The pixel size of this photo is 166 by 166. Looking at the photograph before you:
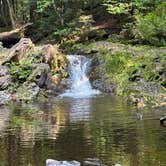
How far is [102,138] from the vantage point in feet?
37.1

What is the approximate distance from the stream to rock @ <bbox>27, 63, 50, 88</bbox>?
3748 millimetres

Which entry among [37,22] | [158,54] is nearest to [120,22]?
[37,22]

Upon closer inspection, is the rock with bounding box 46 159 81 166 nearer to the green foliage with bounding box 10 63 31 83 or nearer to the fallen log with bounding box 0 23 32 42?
the green foliage with bounding box 10 63 31 83

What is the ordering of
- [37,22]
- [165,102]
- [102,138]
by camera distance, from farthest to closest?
1. [37,22]
2. [165,102]
3. [102,138]

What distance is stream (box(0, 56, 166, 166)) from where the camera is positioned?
9.43 meters

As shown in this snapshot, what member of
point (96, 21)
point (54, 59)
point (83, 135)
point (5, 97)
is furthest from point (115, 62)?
point (83, 135)

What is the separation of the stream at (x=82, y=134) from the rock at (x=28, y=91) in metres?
1.92

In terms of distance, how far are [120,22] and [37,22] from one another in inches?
313

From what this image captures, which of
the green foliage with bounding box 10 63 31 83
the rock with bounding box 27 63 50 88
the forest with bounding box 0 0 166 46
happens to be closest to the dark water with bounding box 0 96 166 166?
the rock with bounding box 27 63 50 88

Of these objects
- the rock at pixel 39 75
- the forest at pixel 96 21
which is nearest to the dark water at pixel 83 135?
the rock at pixel 39 75

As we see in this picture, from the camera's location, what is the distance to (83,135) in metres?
11.8

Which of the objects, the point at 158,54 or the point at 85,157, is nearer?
the point at 85,157

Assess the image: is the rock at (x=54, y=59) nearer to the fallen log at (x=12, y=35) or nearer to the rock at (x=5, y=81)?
the rock at (x=5, y=81)

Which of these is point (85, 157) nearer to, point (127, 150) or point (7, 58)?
point (127, 150)
